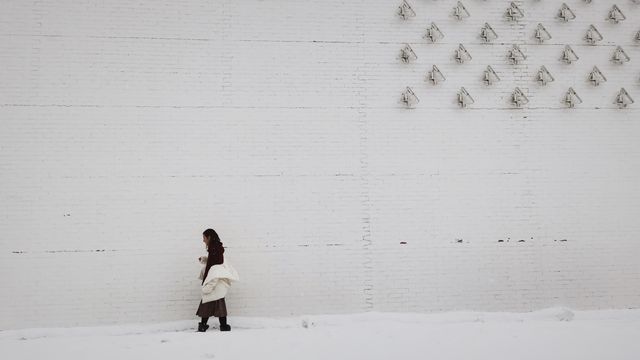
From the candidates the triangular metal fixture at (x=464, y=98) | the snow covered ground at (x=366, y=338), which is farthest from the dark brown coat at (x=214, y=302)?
the triangular metal fixture at (x=464, y=98)

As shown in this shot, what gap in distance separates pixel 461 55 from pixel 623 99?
291 centimetres

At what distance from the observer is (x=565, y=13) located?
25.0 feet

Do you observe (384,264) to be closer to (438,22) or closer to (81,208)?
(438,22)

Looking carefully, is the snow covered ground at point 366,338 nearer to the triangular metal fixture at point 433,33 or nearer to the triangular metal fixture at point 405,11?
the triangular metal fixture at point 433,33

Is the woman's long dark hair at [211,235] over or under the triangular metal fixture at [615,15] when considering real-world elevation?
under

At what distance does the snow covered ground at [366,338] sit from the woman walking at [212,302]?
18 cm

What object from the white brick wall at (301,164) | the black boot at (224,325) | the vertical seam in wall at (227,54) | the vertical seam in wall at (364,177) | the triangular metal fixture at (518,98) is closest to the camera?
the black boot at (224,325)

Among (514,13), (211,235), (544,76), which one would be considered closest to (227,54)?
(211,235)

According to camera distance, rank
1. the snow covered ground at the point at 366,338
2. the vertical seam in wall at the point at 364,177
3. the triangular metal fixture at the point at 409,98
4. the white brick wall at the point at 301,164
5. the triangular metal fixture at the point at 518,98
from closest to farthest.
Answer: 1. the snow covered ground at the point at 366,338
2. the white brick wall at the point at 301,164
3. the vertical seam in wall at the point at 364,177
4. the triangular metal fixture at the point at 409,98
5. the triangular metal fixture at the point at 518,98

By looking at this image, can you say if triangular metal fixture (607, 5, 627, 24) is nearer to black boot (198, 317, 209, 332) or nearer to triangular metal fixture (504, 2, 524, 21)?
triangular metal fixture (504, 2, 524, 21)

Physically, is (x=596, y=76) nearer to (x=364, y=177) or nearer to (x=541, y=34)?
(x=541, y=34)

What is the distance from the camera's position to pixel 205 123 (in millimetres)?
6941

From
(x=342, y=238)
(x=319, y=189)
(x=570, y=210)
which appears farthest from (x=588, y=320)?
(x=319, y=189)

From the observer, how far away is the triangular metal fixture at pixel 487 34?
7.50 metres
